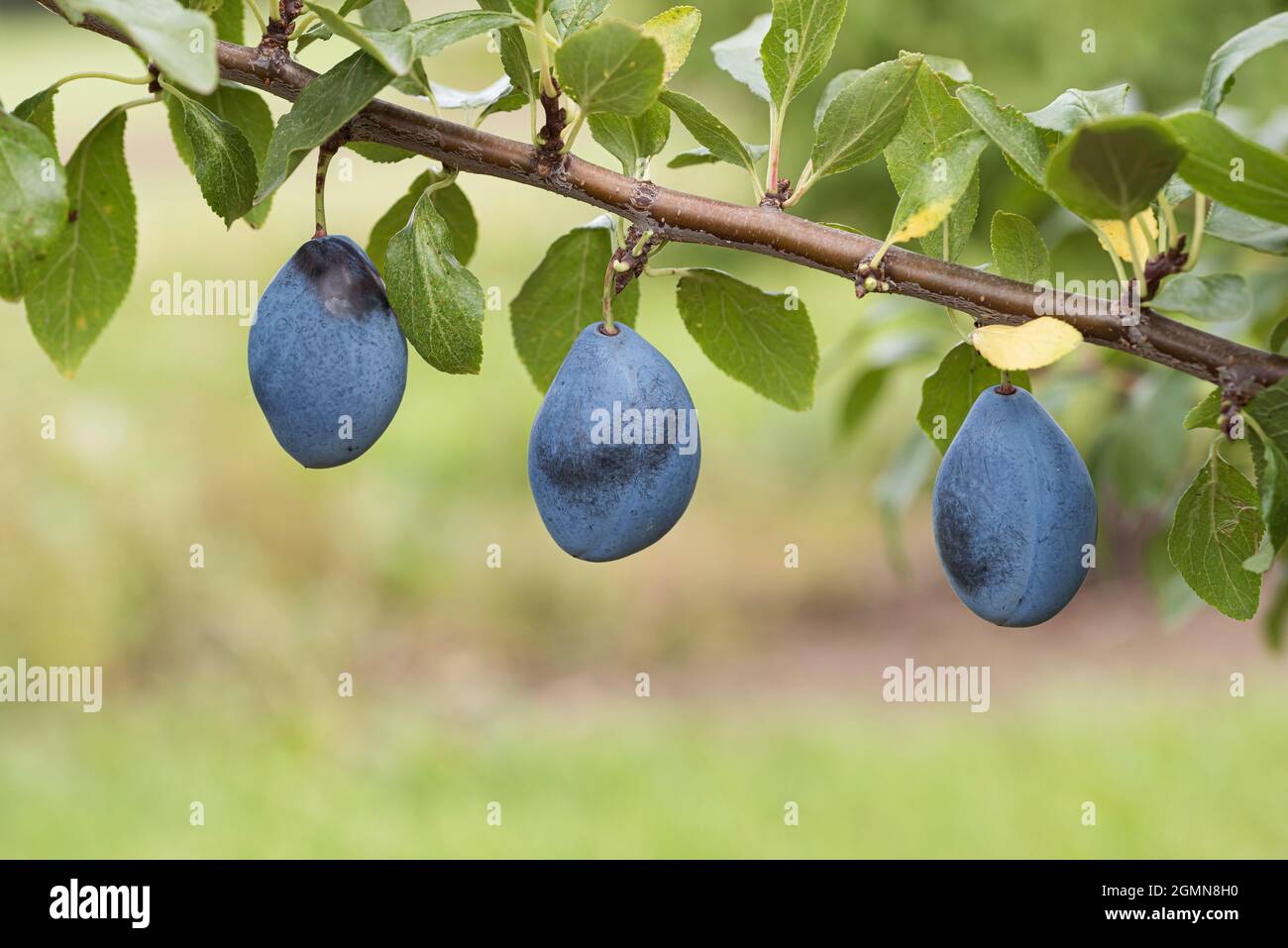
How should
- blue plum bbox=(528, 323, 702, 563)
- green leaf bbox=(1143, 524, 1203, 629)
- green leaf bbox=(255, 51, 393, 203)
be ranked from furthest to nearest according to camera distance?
green leaf bbox=(1143, 524, 1203, 629) → blue plum bbox=(528, 323, 702, 563) → green leaf bbox=(255, 51, 393, 203)

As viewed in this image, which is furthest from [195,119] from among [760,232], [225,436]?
[225,436]

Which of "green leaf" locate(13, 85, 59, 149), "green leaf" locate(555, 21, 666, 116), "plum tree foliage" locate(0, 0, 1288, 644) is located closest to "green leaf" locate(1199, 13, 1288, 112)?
"plum tree foliage" locate(0, 0, 1288, 644)

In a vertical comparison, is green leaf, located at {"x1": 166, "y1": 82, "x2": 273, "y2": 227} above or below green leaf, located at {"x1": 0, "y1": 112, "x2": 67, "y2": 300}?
above

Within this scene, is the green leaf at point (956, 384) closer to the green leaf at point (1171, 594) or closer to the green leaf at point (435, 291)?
the green leaf at point (435, 291)

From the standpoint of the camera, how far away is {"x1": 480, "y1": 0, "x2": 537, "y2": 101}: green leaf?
0.75m

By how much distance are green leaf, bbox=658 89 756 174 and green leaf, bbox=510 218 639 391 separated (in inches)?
5.1

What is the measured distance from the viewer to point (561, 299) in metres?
0.96

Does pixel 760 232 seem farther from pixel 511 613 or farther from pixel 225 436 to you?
pixel 225 436

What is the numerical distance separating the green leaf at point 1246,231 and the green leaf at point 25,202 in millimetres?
641

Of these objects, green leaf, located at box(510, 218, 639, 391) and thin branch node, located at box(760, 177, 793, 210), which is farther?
green leaf, located at box(510, 218, 639, 391)

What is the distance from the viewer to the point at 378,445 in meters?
4.79

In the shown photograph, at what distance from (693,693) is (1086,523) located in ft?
9.98

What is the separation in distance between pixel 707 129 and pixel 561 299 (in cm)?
20

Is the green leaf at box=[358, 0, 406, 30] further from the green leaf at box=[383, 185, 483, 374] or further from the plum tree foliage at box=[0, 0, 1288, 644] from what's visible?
the green leaf at box=[383, 185, 483, 374]
